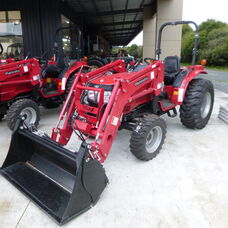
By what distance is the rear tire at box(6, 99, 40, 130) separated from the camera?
3.71 meters

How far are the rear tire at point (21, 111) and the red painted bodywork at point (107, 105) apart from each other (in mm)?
947

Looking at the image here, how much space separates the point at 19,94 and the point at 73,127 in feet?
6.96

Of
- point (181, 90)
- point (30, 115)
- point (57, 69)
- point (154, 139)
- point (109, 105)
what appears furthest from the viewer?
point (57, 69)

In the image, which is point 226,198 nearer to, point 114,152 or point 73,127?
point 114,152

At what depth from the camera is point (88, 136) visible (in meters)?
2.80

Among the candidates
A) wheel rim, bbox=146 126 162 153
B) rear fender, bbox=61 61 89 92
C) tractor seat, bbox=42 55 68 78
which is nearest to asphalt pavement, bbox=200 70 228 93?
rear fender, bbox=61 61 89 92

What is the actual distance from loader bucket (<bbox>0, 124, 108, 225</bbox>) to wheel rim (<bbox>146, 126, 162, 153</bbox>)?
0.99m

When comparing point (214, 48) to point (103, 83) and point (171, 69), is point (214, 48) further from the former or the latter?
point (103, 83)

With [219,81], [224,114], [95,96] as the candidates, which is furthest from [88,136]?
[219,81]

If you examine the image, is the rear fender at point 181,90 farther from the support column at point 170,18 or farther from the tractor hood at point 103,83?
the support column at point 170,18

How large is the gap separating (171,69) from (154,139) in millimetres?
1524

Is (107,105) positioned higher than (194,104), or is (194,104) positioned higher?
(107,105)

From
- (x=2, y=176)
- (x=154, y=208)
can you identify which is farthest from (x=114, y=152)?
(x=2, y=176)

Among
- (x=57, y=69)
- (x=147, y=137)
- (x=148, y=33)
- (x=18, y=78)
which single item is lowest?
(x=147, y=137)
